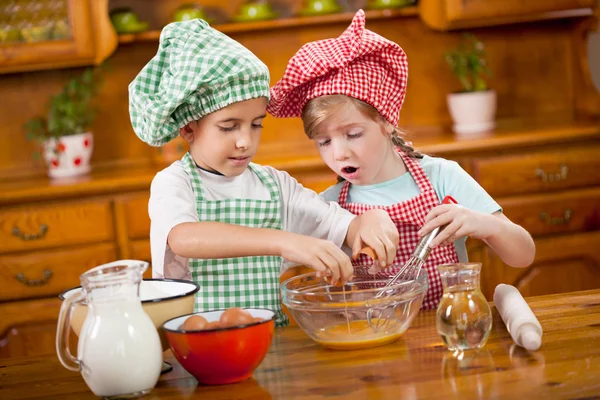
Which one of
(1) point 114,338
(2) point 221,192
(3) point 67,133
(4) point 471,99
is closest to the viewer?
(1) point 114,338

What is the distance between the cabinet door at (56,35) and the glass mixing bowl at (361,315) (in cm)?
202

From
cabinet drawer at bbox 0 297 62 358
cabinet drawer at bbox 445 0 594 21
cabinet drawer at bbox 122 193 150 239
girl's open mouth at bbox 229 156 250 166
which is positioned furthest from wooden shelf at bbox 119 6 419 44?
girl's open mouth at bbox 229 156 250 166

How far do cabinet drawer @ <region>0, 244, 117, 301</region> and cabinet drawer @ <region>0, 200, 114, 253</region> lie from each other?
0.10 ft

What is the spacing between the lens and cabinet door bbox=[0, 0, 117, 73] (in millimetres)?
2914

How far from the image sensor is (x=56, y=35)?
116 inches

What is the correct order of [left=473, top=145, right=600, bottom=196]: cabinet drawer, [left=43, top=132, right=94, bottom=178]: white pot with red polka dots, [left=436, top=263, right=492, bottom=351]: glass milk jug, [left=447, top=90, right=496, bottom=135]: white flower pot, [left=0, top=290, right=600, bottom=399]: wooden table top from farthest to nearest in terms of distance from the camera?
[left=447, top=90, right=496, bottom=135]: white flower pot < [left=43, top=132, right=94, bottom=178]: white pot with red polka dots < [left=473, top=145, right=600, bottom=196]: cabinet drawer < [left=436, top=263, right=492, bottom=351]: glass milk jug < [left=0, top=290, right=600, bottom=399]: wooden table top

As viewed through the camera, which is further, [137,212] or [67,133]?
[67,133]

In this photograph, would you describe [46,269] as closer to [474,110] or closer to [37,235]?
[37,235]

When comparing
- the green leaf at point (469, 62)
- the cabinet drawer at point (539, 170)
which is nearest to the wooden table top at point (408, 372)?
the cabinet drawer at point (539, 170)

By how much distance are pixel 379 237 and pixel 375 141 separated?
0.34 meters

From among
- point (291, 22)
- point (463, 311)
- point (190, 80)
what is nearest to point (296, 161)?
point (291, 22)

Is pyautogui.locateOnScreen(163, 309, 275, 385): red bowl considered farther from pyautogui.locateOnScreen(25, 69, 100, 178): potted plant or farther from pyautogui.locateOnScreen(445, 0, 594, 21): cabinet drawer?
pyautogui.locateOnScreen(445, 0, 594, 21): cabinet drawer

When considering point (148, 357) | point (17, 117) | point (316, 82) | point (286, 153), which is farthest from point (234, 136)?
point (17, 117)

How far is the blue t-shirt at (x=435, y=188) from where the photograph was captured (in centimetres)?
167
